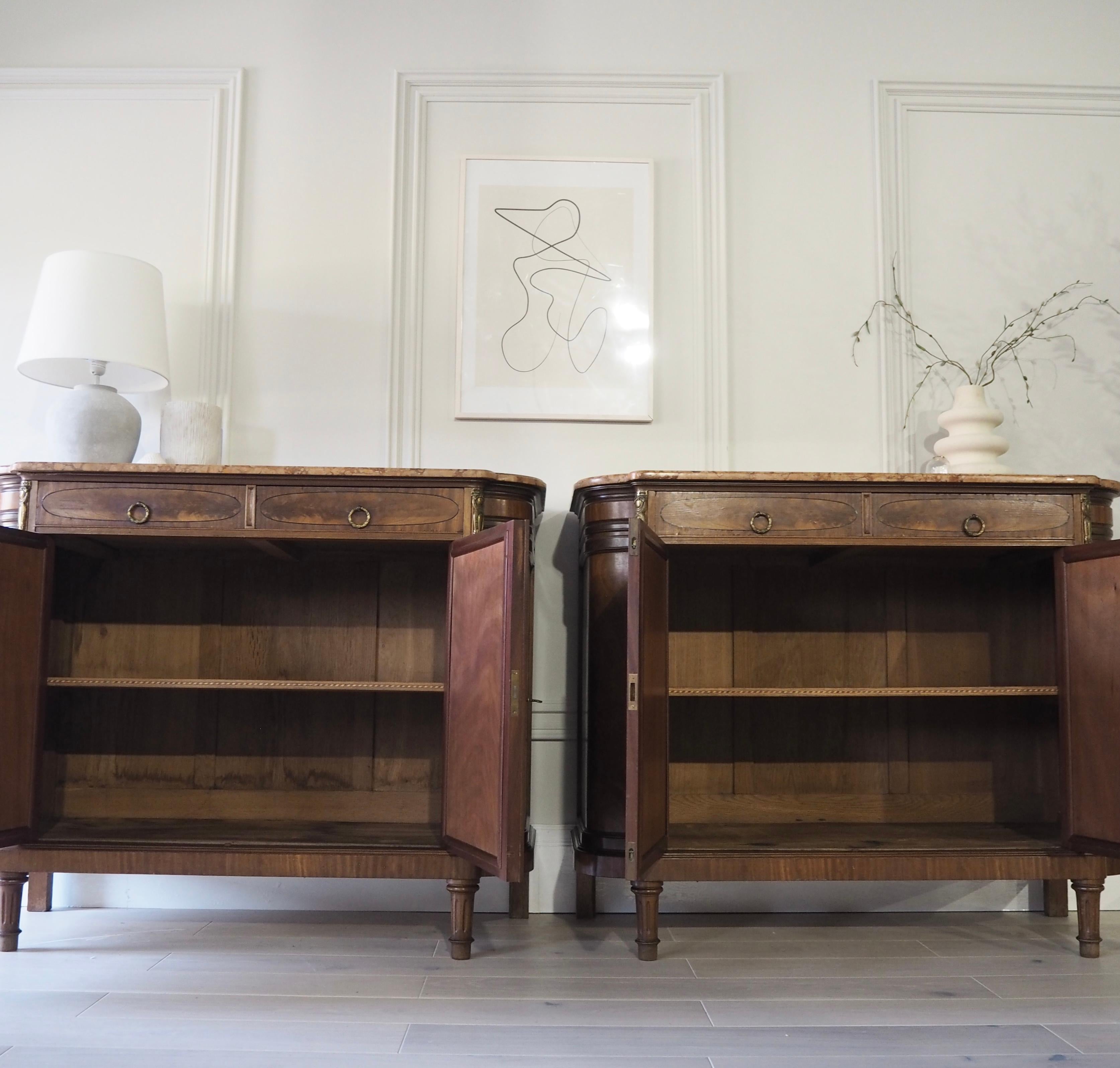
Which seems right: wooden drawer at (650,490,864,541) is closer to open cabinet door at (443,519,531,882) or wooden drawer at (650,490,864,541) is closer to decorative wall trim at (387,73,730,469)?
open cabinet door at (443,519,531,882)

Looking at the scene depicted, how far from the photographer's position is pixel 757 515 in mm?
2066

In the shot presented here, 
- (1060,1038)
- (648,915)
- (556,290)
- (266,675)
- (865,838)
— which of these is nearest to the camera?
(1060,1038)

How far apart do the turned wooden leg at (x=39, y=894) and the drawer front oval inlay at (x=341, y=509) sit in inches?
43.4

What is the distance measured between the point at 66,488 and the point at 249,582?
529mm

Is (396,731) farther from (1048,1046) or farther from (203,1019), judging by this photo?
(1048,1046)

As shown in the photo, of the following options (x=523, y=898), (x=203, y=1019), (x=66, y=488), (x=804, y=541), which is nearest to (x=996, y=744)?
(x=804, y=541)

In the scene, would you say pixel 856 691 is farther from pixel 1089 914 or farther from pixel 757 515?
pixel 1089 914

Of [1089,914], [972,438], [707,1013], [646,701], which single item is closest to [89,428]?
[646,701]

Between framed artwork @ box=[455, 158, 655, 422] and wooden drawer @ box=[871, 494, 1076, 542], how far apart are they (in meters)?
0.72

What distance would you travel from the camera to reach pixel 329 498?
6.70 ft

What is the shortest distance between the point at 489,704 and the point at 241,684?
0.58 m

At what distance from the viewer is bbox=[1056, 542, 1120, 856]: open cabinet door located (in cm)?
200

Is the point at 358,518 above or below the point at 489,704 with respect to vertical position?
above

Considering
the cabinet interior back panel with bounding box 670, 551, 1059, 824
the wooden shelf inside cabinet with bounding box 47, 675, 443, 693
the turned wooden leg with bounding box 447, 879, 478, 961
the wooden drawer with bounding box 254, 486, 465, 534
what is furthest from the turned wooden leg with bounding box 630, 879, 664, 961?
the wooden drawer with bounding box 254, 486, 465, 534
